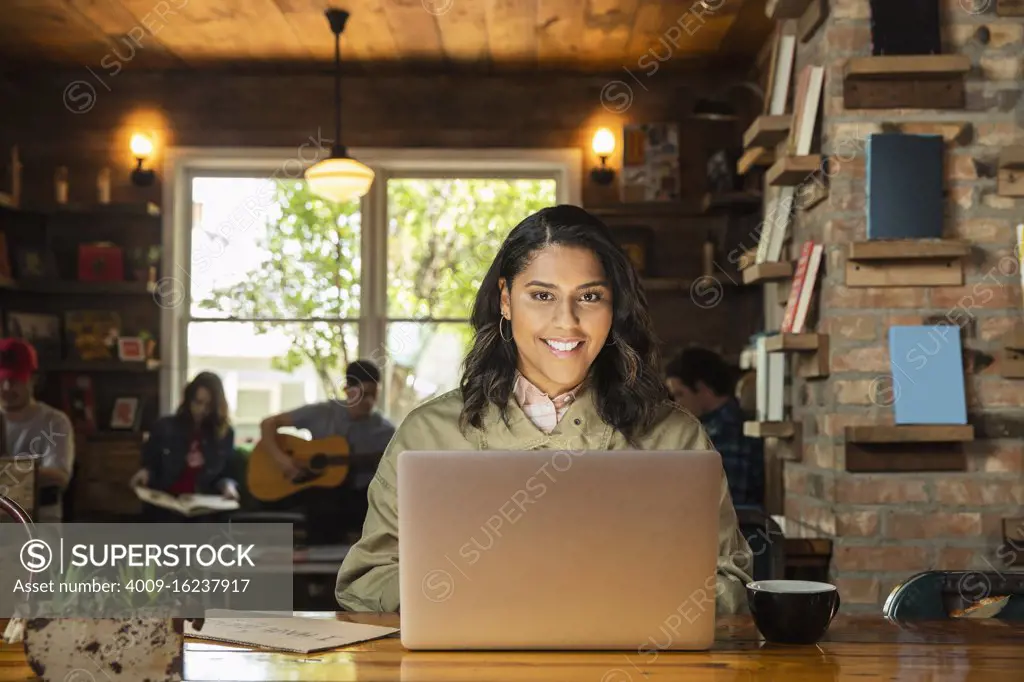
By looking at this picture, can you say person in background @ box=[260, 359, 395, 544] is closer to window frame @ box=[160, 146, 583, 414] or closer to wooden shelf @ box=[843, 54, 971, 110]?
window frame @ box=[160, 146, 583, 414]

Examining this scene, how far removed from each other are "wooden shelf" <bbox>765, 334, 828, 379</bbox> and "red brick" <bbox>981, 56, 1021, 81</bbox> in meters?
0.77

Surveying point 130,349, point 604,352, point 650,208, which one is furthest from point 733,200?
point 604,352

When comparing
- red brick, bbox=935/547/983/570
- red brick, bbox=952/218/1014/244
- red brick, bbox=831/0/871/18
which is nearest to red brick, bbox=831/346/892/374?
red brick, bbox=952/218/1014/244

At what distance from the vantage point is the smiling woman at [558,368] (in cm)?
186

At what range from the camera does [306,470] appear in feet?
16.9

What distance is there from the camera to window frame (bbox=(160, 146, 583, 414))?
5.81m

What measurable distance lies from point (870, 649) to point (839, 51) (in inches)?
76.1

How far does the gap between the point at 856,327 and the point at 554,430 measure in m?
1.27

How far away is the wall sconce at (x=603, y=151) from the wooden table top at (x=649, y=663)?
4461mm

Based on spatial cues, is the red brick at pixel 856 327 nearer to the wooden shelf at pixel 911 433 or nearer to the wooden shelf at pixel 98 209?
the wooden shelf at pixel 911 433

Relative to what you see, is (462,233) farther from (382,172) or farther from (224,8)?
(224,8)

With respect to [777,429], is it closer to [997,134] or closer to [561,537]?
[997,134]

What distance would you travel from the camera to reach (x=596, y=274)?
1900 millimetres

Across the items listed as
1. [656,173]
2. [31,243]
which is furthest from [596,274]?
[31,243]
